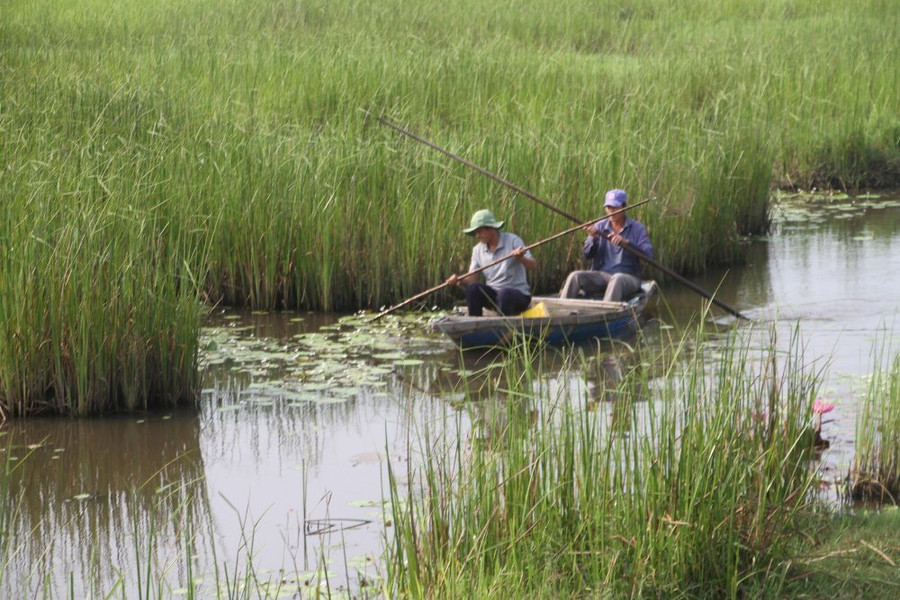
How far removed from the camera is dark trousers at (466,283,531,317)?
9.52 m

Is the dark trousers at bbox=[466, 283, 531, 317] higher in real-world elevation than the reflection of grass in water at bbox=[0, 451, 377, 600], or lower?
higher

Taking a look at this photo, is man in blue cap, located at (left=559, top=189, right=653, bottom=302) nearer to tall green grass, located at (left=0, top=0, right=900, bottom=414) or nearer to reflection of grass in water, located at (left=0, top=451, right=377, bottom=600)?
tall green grass, located at (left=0, top=0, right=900, bottom=414)

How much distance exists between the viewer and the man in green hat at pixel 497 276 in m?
9.50

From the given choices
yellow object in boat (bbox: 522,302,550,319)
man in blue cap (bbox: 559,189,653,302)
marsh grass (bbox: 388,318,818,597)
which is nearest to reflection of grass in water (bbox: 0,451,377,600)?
marsh grass (bbox: 388,318,818,597)

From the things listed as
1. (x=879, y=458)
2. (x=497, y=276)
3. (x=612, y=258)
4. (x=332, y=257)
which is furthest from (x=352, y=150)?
(x=879, y=458)

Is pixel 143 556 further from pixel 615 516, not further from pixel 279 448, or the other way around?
pixel 615 516

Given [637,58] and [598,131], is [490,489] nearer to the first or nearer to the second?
[598,131]

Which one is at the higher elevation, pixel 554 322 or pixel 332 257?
pixel 332 257

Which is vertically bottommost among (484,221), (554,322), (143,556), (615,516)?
(143,556)

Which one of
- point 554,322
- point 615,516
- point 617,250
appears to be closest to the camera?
point 615,516

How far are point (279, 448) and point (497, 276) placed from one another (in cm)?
296

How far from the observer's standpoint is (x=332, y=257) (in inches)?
416

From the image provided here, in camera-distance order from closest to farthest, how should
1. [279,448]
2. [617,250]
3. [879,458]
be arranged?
[879,458] < [279,448] < [617,250]

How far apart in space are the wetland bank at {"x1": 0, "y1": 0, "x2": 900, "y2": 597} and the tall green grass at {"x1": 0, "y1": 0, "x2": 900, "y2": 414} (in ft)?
0.11
